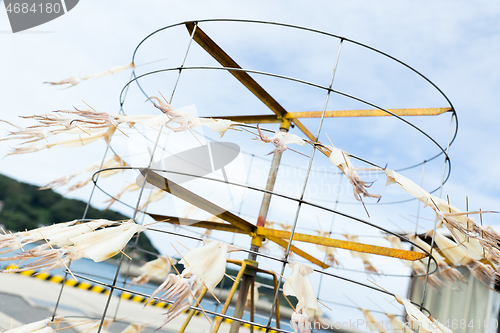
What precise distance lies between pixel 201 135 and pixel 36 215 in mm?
29950

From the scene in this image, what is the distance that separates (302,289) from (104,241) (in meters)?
1.05

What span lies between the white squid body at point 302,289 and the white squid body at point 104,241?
0.83 m

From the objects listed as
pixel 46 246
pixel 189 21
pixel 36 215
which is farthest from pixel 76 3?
pixel 36 215

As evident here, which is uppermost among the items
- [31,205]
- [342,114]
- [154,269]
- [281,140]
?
[342,114]

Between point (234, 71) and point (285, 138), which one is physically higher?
point (234, 71)

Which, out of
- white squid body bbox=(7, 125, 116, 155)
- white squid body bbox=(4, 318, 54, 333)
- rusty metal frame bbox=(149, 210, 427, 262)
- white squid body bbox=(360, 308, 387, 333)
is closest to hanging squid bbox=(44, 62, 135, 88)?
white squid body bbox=(7, 125, 116, 155)

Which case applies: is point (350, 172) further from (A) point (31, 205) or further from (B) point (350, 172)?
(A) point (31, 205)

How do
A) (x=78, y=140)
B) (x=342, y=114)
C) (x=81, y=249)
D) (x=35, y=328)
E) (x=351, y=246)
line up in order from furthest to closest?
1. (x=342, y=114)
2. (x=78, y=140)
3. (x=351, y=246)
4. (x=35, y=328)
5. (x=81, y=249)

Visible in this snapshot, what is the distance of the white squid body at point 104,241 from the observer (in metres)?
1.72

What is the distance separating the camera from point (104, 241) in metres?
1.81

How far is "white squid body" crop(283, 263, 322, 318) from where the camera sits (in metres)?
1.75

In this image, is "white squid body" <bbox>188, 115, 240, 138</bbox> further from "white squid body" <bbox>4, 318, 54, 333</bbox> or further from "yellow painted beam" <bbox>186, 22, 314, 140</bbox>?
"white squid body" <bbox>4, 318, 54, 333</bbox>

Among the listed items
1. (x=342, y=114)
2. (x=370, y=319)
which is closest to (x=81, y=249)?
(x=342, y=114)

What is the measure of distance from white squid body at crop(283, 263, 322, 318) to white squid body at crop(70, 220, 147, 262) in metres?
0.83
